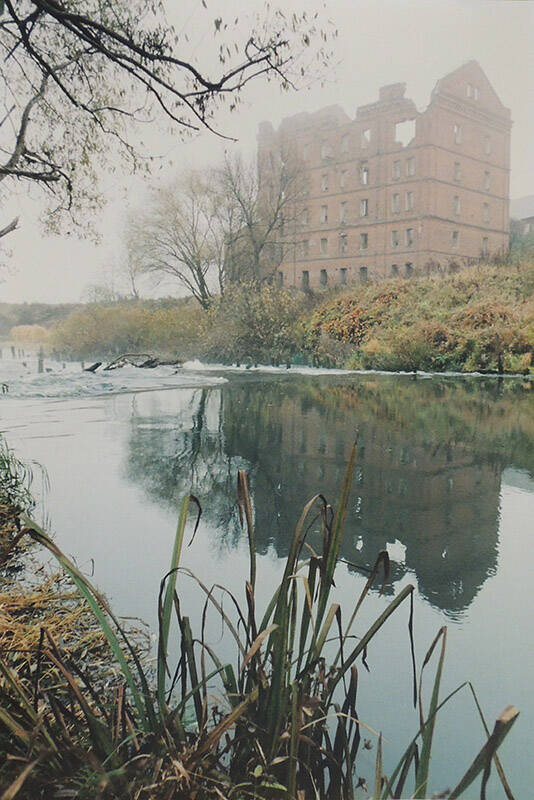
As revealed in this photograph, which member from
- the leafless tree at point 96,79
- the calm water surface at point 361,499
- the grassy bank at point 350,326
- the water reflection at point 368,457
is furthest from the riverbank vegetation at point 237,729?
the grassy bank at point 350,326

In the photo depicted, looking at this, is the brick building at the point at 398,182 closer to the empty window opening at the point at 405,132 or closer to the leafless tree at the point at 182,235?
the empty window opening at the point at 405,132

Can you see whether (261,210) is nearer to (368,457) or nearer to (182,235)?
(182,235)

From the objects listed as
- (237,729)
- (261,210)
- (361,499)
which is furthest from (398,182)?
(237,729)

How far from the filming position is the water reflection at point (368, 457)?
1.54 meters

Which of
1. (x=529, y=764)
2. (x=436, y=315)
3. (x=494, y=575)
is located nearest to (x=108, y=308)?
(x=494, y=575)

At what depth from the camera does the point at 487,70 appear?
1.97m

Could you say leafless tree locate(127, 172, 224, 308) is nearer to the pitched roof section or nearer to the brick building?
the brick building

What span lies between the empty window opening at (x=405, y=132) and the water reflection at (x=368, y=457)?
1272 millimetres

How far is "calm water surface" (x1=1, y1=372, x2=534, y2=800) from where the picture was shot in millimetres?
971

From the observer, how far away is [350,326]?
3801mm

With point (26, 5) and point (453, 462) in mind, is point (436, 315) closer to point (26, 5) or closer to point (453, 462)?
point (453, 462)

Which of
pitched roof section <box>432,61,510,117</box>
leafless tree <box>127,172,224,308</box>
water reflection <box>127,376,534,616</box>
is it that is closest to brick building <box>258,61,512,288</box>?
pitched roof section <box>432,61,510,117</box>

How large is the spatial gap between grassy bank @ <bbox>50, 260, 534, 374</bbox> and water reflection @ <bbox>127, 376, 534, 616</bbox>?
0.95ft

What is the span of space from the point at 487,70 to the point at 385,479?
1406mm
